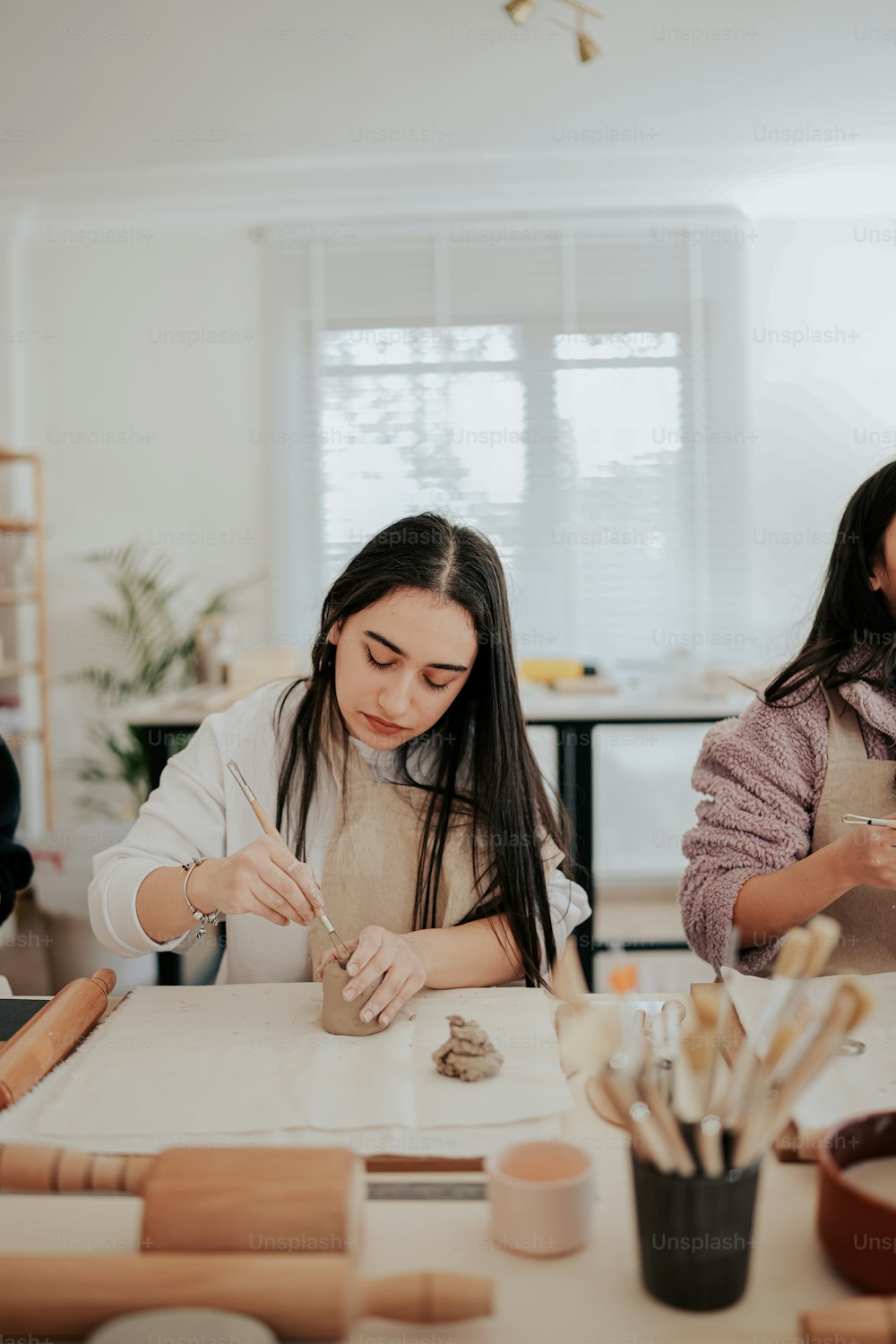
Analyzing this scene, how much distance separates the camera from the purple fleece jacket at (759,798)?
4.85ft

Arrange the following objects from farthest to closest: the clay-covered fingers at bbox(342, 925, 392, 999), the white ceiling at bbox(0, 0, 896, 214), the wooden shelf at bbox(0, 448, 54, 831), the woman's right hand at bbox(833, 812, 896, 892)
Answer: the wooden shelf at bbox(0, 448, 54, 831), the white ceiling at bbox(0, 0, 896, 214), the woman's right hand at bbox(833, 812, 896, 892), the clay-covered fingers at bbox(342, 925, 392, 999)

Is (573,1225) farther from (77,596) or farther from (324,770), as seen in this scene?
(77,596)

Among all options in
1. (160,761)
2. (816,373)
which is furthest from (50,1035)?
(816,373)

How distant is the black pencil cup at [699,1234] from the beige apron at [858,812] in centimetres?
86

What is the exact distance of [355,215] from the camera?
15.5 feet

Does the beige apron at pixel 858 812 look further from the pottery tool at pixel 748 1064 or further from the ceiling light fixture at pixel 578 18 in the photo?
the ceiling light fixture at pixel 578 18

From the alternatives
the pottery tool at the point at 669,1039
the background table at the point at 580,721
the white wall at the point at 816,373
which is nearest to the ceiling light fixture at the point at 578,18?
the white wall at the point at 816,373

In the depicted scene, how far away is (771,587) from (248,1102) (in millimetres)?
4222

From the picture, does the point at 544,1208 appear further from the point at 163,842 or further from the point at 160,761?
the point at 160,761

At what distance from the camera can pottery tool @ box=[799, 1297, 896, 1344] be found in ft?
2.11

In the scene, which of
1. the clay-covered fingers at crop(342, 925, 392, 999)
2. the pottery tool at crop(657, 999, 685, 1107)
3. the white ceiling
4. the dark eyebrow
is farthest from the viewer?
the white ceiling

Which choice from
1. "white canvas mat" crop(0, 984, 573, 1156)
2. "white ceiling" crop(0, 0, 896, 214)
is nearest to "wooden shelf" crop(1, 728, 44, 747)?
"white ceiling" crop(0, 0, 896, 214)

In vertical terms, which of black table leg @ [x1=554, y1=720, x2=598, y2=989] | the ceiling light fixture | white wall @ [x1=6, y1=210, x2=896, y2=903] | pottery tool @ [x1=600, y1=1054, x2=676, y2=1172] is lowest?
black table leg @ [x1=554, y1=720, x2=598, y2=989]

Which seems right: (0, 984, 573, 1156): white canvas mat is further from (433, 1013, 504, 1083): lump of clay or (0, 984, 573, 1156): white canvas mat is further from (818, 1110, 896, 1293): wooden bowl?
(818, 1110, 896, 1293): wooden bowl
